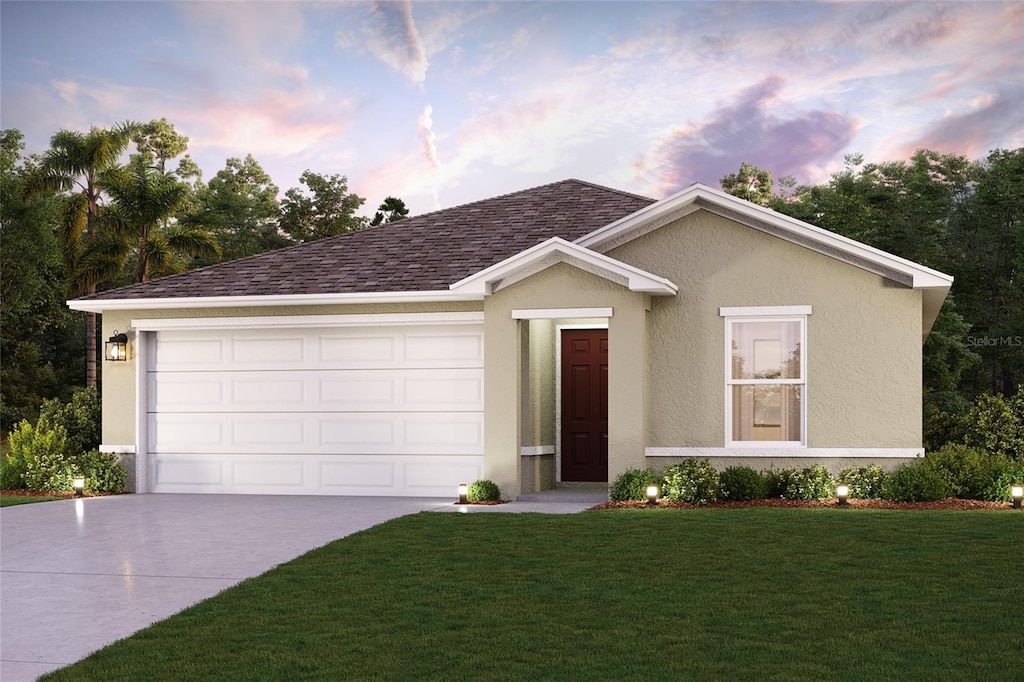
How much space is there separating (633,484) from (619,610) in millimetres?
6461

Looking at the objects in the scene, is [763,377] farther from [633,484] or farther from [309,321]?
[309,321]

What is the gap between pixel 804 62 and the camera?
24547 mm

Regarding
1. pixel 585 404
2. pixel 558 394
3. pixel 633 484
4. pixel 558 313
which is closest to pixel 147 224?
pixel 558 394

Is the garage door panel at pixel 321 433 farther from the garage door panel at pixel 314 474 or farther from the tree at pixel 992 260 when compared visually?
the tree at pixel 992 260

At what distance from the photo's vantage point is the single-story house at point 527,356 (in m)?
14.7

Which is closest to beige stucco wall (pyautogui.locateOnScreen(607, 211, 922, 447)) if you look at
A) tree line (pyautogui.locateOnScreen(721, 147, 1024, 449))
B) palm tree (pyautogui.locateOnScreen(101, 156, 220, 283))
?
palm tree (pyautogui.locateOnScreen(101, 156, 220, 283))

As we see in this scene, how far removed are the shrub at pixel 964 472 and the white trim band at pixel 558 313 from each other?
15.8 ft

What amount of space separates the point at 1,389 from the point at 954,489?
111 ft

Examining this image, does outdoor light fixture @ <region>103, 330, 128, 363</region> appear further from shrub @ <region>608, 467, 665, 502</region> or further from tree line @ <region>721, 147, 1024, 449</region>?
tree line @ <region>721, 147, 1024, 449</region>

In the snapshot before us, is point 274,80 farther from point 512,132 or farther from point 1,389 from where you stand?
point 1,389

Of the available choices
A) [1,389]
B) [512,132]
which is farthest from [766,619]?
[1,389]

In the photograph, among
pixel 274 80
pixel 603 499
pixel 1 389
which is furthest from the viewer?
pixel 1 389

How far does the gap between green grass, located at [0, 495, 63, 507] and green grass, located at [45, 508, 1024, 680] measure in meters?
7.08

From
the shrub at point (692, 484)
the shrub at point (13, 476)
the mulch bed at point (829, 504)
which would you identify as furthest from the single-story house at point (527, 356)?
the shrub at point (13, 476)
